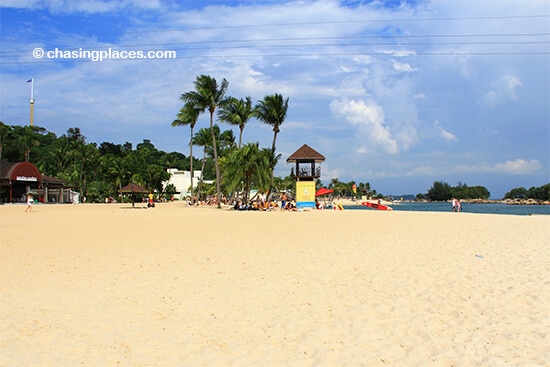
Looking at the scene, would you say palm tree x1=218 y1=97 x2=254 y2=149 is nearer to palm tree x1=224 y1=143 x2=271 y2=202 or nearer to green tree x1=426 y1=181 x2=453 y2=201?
palm tree x1=224 y1=143 x2=271 y2=202

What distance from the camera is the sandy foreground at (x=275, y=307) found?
436 cm

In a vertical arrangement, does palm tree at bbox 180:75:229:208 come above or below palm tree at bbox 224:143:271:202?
above

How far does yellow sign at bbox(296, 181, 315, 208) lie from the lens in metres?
37.7

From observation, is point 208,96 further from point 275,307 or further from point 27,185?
point 275,307

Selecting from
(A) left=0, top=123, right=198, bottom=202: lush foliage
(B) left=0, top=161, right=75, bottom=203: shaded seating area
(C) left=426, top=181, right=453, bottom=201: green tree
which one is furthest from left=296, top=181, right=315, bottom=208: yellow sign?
(C) left=426, top=181, right=453, bottom=201: green tree

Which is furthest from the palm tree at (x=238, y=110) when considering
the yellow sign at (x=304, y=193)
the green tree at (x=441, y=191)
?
the green tree at (x=441, y=191)

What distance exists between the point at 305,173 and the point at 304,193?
1885 millimetres

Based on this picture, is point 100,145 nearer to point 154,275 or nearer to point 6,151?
point 6,151

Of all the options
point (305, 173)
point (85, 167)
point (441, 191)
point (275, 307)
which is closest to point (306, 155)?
point (305, 173)

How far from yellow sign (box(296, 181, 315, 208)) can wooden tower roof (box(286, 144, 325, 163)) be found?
6.98ft

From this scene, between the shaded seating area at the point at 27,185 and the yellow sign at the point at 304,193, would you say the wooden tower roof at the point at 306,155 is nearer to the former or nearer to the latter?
the yellow sign at the point at 304,193

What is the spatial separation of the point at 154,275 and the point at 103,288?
3.63 feet

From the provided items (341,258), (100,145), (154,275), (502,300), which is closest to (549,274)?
(502,300)

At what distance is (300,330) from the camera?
500 centimetres
